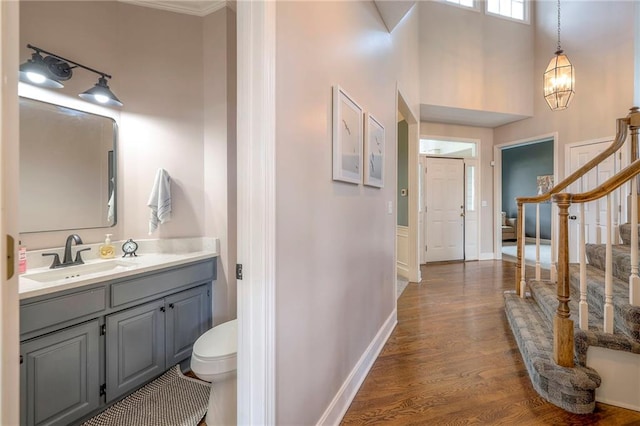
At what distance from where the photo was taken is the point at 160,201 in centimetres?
223

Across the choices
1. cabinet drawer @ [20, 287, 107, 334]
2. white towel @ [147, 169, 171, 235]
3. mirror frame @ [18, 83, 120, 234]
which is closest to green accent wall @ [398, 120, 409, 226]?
white towel @ [147, 169, 171, 235]

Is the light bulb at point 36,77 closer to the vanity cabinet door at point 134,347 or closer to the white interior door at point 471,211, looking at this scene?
the vanity cabinet door at point 134,347

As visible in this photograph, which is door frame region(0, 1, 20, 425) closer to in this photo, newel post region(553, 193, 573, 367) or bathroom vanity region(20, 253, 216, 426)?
bathroom vanity region(20, 253, 216, 426)

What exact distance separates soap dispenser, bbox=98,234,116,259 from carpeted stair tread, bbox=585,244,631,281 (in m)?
3.72

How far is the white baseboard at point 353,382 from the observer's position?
1.51 m

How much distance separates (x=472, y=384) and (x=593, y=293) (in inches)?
43.8

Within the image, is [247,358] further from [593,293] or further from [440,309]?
[440,309]

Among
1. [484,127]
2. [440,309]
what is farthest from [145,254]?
[484,127]

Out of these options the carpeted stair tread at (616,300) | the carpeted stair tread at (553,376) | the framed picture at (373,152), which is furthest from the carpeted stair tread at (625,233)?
the framed picture at (373,152)

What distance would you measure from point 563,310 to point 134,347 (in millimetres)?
2641

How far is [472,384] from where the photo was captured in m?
1.91

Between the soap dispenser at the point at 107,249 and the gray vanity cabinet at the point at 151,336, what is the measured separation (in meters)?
0.55

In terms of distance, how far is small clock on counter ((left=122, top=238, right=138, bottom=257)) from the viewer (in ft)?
7.06

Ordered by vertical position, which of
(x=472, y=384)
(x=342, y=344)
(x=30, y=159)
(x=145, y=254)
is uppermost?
(x=30, y=159)
